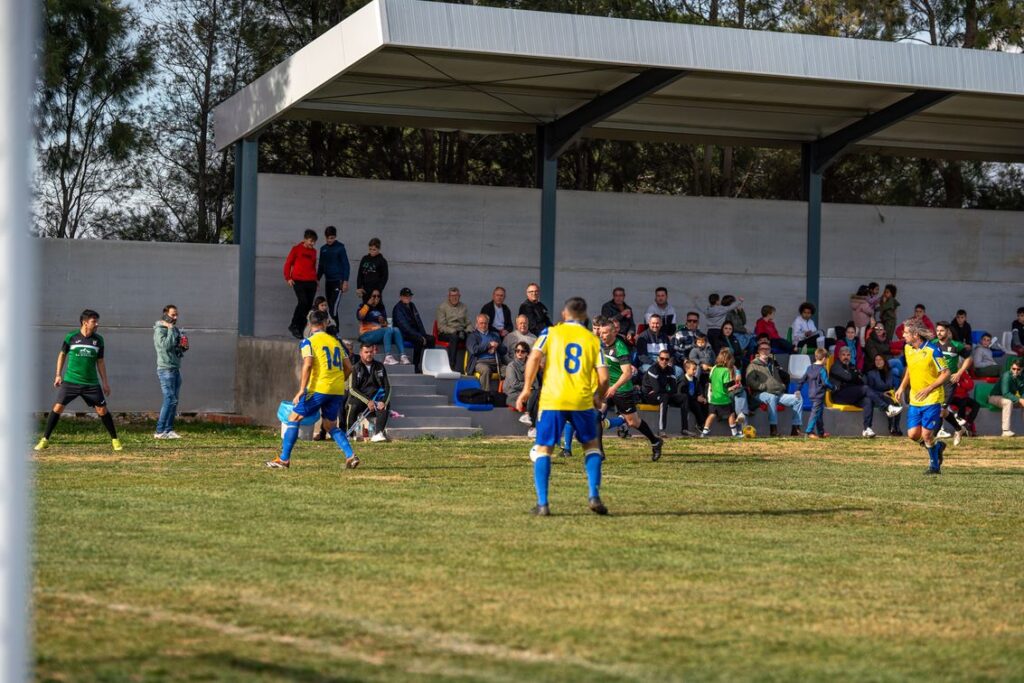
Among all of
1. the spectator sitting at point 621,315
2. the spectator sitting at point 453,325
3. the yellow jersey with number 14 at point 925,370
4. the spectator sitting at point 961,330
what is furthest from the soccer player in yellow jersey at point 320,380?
the spectator sitting at point 961,330

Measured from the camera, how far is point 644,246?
28.6m

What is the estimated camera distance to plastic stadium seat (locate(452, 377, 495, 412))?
22.2 meters

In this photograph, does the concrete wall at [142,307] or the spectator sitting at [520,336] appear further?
the concrete wall at [142,307]

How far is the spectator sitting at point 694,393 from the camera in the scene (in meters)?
22.9

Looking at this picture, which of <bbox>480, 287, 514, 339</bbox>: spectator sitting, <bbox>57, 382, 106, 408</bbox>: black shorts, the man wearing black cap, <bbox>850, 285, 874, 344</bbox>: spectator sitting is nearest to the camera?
<bbox>57, 382, 106, 408</bbox>: black shorts

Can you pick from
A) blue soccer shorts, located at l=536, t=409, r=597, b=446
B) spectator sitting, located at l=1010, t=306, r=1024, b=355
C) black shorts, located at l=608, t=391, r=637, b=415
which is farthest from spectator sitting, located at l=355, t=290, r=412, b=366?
spectator sitting, located at l=1010, t=306, r=1024, b=355

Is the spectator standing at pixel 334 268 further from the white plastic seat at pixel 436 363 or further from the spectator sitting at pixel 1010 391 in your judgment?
the spectator sitting at pixel 1010 391

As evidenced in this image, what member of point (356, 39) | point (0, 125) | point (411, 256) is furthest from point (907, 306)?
point (0, 125)

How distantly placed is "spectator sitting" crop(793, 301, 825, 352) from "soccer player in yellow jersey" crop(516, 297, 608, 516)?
15.1 m

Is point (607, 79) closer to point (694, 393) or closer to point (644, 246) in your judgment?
point (644, 246)

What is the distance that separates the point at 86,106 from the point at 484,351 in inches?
481

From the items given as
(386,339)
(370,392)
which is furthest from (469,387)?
(370,392)

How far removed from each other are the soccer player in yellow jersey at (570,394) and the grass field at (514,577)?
40 cm

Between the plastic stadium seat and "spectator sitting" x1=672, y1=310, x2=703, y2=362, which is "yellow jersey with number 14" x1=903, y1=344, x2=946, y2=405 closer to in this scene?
"spectator sitting" x1=672, y1=310, x2=703, y2=362
